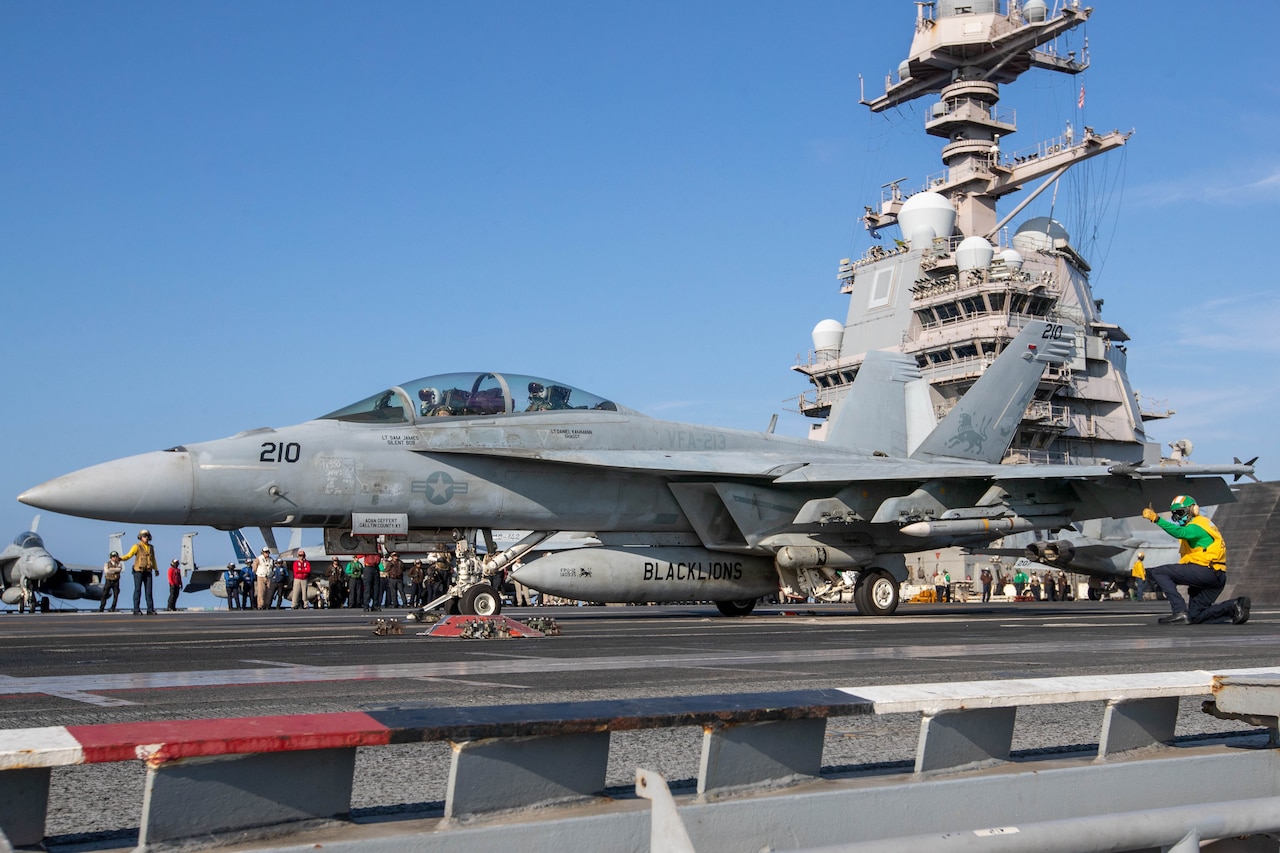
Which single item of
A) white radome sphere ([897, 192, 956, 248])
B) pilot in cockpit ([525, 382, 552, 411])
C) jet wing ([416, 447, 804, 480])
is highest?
white radome sphere ([897, 192, 956, 248])

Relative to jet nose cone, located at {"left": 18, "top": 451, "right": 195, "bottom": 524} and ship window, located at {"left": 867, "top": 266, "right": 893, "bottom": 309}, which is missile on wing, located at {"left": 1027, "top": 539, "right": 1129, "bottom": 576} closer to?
ship window, located at {"left": 867, "top": 266, "right": 893, "bottom": 309}

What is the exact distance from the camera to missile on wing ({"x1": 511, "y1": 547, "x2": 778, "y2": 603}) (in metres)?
14.2

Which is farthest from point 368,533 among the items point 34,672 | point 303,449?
point 34,672

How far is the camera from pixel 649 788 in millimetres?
2252

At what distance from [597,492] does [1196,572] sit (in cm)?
752

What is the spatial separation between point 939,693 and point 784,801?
82 cm

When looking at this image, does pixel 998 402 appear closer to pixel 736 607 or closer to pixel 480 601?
pixel 736 607

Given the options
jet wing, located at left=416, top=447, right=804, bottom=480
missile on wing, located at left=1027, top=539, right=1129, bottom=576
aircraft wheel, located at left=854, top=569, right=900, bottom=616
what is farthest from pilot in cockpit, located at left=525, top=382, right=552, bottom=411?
missile on wing, located at left=1027, top=539, right=1129, bottom=576

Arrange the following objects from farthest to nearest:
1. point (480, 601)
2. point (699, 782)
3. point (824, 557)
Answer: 1. point (824, 557)
2. point (480, 601)
3. point (699, 782)

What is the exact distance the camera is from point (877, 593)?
1742cm

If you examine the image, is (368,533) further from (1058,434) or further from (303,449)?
(1058,434)

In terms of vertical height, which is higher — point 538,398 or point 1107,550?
point 538,398

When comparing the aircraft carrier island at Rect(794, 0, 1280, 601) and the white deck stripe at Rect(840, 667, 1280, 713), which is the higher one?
the aircraft carrier island at Rect(794, 0, 1280, 601)

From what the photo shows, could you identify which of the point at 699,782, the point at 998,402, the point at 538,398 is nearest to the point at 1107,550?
the point at 998,402
